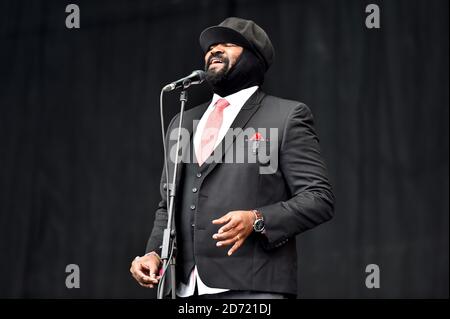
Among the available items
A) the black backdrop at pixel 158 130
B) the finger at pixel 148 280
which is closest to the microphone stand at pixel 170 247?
the finger at pixel 148 280

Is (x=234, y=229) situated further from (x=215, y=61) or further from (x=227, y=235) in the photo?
(x=215, y=61)

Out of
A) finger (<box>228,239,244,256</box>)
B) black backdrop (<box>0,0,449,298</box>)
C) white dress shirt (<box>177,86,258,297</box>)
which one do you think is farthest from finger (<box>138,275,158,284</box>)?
black backdrop (<box>0,0,449,298</box>)

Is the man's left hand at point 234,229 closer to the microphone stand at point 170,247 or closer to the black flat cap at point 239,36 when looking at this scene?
the microphone stand at point 170,247

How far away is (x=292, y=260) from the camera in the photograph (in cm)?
220

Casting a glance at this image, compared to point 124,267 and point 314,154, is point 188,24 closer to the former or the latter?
point 124,267

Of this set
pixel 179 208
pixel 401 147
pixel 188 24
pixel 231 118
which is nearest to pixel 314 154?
pixel 231 118

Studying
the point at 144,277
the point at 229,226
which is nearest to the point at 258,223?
the point at 229,226

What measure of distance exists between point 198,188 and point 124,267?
1993mm

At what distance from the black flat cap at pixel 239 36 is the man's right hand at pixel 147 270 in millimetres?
683

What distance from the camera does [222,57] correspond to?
2348 mm

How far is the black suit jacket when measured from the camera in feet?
6.95

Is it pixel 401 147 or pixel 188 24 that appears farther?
pixel 188 24

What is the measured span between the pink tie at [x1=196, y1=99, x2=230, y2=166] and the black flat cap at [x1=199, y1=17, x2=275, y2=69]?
0.61 feet
